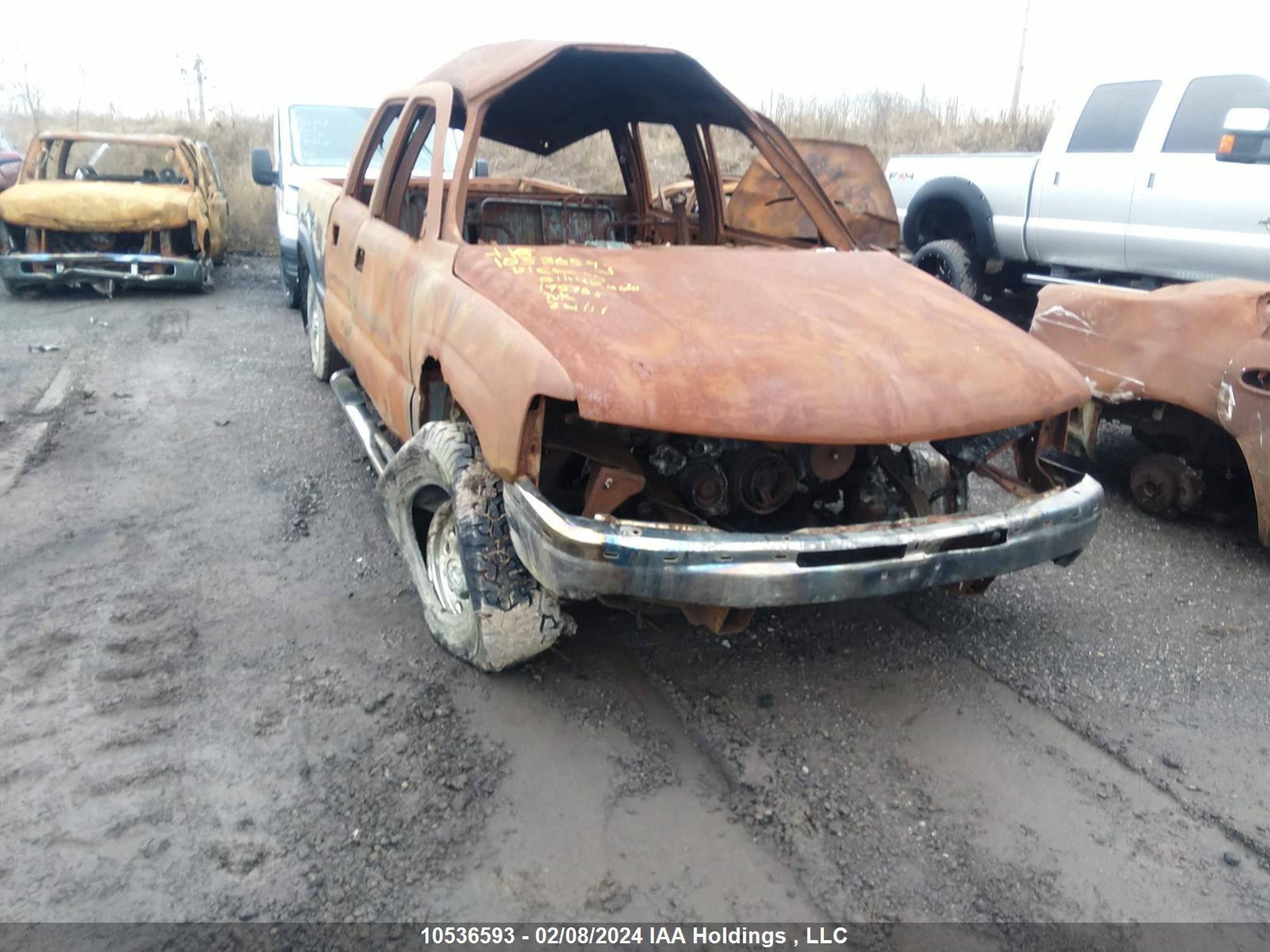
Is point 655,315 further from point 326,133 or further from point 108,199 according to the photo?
point 108,199

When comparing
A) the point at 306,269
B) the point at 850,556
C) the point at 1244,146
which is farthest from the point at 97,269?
the point at 1244,146

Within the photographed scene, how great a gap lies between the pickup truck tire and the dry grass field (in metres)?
5.91

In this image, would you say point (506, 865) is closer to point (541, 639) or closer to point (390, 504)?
point (541, 639)

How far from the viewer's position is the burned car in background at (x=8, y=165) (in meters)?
12.3

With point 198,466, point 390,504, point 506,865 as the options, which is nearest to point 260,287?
point 198,466

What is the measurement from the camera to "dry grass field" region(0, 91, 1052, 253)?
46.5ft

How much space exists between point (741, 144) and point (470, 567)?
16641 mm

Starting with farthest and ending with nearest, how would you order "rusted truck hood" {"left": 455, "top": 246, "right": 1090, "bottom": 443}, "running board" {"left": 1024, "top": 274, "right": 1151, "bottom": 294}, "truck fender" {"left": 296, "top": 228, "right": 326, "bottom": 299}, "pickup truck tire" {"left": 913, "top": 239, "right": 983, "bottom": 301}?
1. "pickup truck tire" {"left": 913, "top": 239, "right": 983, "bottom": 301}
2. "running board" {"left": 1024, "top": 274, "right": 1151, "bottom": 294}
3. "truck fender" {"left": 296, "top": 228, "right": 326, "bottom": 299}
4. "rusted truck hood" {"left": 455, "top": 246, "right": 1090, "bottom": 443}

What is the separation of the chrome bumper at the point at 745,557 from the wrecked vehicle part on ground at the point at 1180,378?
1928mm

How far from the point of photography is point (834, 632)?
3.63 metres

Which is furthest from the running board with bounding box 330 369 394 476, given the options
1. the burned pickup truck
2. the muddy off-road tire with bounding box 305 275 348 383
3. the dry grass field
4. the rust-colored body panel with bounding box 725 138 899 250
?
the dry grass field

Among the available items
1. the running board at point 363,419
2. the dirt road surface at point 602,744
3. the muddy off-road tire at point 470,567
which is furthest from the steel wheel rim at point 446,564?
the running board at point 363,419

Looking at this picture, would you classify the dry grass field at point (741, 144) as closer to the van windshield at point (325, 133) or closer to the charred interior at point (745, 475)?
the van windshield at point (325, 133)

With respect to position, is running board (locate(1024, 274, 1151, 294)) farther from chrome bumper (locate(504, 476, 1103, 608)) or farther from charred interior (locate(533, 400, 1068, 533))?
chrome bumper (locate(504, 476, 1103, 608))
